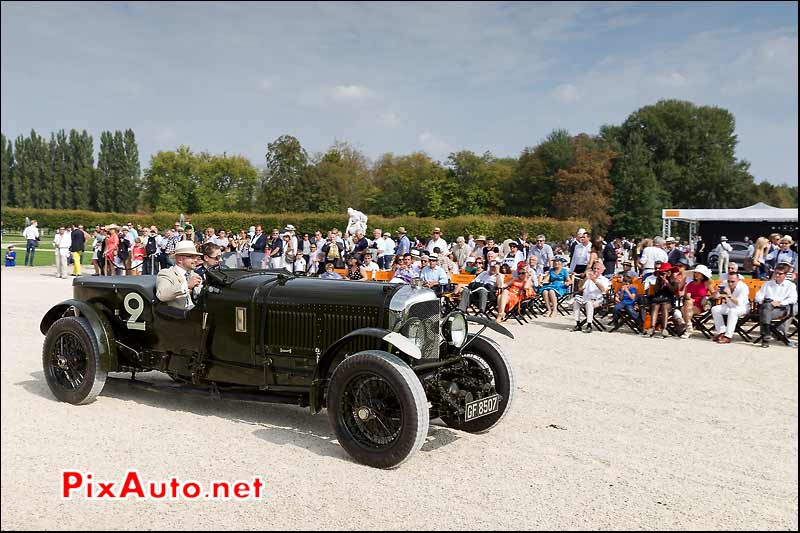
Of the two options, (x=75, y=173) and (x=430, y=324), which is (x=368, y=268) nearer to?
(x=430, y=324)

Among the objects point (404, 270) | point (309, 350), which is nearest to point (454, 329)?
point (309, 350)

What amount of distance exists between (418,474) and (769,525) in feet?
7.69

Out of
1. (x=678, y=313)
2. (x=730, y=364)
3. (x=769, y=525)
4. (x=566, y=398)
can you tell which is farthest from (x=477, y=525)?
(x=678, y=313)

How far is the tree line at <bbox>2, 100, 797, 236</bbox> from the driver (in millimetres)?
51152

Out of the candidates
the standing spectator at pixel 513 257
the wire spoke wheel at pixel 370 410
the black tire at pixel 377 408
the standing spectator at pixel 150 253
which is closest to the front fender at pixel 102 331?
the black tire at pixel 377 408

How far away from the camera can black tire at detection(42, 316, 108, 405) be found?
6.73m

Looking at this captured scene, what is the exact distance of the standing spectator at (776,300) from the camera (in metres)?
11.5

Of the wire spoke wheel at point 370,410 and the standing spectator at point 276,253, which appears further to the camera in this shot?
the standing spectator at point 276,253

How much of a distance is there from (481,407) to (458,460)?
489 millimetres

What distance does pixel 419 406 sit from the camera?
511 centimetres

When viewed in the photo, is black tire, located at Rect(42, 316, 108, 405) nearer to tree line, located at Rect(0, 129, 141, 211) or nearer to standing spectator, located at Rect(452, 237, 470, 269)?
standing spectator, located at Rect(452, 237, 470, 269)

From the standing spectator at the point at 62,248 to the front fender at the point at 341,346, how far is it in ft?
62.0

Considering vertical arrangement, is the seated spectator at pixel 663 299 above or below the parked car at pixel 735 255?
A: below

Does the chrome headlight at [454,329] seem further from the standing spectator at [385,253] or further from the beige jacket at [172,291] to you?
the standing spectator at [385,253]
